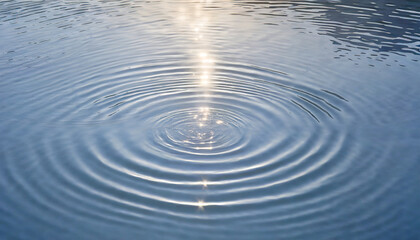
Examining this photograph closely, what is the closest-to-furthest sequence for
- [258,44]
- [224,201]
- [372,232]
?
[372,232], [224,201], [258,44]

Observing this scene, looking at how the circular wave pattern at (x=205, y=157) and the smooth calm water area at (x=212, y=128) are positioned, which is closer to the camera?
the smooth calm water area at (x=212, y=128)

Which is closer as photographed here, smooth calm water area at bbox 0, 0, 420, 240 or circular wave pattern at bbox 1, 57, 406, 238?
smooth calm water area at bbox 0, 0, 420, 240

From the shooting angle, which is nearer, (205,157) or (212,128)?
(205,157)

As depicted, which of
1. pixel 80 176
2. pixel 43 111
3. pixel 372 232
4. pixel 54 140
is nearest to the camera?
pixel 372 232

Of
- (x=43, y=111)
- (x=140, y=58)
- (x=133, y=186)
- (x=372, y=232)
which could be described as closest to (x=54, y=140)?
(x=43, y=111)

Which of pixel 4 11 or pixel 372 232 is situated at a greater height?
pixel 4 11

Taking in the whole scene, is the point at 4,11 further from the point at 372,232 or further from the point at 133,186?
the point at 372,232

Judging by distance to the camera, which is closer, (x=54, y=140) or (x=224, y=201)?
(x=224, y=201)
